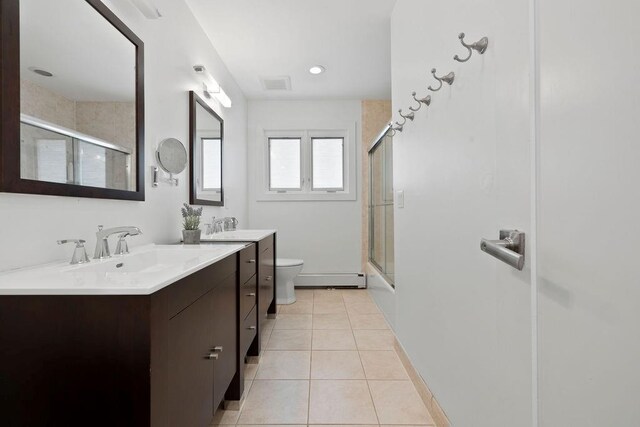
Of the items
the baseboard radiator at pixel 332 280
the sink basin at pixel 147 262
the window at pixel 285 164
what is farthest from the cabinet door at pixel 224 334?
the window at pixel 285 164

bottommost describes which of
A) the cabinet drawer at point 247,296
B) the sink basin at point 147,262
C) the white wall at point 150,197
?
the cabinet drawer at point 247,296

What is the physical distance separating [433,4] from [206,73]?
1.61m

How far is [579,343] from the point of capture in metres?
0.58

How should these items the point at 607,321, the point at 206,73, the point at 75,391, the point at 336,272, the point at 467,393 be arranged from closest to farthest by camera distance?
the point at 607,321, the point at 75,391, the point at 467,393, the point at 206,73, the point at 336,272

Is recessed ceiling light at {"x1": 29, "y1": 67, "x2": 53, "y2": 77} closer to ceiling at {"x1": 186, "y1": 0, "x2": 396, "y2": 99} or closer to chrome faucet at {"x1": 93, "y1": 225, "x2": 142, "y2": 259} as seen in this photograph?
chrome faucet at {"x1": 93, "y1": 225, "x2": 142, "y2": 259}

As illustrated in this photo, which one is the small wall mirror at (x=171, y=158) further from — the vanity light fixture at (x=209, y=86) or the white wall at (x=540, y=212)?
the white wall at (x=540, y=212)

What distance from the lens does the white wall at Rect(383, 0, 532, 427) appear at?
0.79 metres

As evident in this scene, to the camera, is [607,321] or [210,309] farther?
[210,309]

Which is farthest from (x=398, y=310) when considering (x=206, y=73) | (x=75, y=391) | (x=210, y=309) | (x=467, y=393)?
(x=206, y=73)

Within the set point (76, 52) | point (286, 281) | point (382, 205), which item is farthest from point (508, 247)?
point (286, 281)

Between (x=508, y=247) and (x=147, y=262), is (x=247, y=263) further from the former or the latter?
(x=508, y=247)

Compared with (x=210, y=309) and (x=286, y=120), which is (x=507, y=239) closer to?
(x=210, y=309)

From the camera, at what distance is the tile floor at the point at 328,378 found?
142 cm

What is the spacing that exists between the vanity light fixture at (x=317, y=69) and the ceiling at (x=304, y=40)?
0.14 ft
